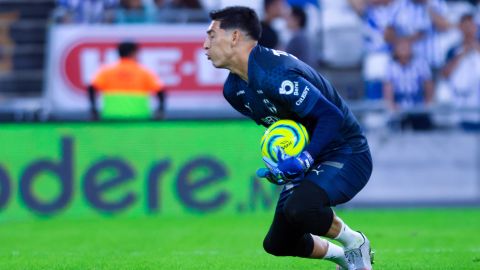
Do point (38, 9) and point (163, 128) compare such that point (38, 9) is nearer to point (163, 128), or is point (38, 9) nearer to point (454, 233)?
point (163, 128)

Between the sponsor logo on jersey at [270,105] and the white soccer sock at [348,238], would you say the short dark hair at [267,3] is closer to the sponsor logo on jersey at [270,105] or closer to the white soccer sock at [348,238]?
the white soccer sock at [348,238]

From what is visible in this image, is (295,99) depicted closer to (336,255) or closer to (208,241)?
(336,255)

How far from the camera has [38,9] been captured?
719 inches

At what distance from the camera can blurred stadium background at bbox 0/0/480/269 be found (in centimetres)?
1168

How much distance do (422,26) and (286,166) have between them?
1045 centimetres

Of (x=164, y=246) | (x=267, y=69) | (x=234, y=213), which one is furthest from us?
(x=234, y=213)

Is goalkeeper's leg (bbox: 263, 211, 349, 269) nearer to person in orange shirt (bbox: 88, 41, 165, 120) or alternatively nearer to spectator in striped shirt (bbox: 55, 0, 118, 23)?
person in orange shirt (bbox: 88, 41, 165, 120)

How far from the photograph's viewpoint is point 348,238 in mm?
7777

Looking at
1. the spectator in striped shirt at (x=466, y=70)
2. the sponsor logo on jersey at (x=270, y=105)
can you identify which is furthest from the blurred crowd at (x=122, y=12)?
the sponsor logo on jersey at (x=270, y=105)

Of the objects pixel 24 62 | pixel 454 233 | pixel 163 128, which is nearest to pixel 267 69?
pixel 454 233

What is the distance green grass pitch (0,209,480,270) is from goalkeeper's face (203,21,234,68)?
1933mm

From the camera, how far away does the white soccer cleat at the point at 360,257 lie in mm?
7845

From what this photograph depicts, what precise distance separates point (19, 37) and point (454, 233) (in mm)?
9223

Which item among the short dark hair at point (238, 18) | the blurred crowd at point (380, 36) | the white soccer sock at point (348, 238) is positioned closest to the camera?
the short dark hair at point (238, 18)
